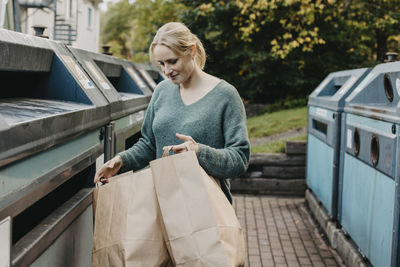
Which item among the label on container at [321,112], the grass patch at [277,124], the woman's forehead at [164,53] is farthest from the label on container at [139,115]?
the grass patch at [277,124]

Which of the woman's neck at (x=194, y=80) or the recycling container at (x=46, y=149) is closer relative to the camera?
the recycling container at (x=46, y=149)

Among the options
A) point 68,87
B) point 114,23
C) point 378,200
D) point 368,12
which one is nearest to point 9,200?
point 68,87

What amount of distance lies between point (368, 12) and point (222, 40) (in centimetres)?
362

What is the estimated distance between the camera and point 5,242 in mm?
1387

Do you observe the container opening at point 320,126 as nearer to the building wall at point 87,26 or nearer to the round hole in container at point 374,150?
the round hole in container at point 374,150

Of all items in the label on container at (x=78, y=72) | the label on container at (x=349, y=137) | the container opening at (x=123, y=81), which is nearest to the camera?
the label on container at (x=78, y=72)

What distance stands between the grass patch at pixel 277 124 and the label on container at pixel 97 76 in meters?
6.25

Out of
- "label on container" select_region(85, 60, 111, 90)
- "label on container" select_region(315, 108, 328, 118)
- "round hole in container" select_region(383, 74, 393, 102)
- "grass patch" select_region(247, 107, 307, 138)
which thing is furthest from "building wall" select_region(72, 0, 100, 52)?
"round hole in container" select_region(383, 74, 393, 102)

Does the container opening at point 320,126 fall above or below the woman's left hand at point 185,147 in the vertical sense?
below

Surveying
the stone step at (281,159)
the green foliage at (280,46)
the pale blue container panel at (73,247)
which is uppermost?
the green foliage at (280,46)

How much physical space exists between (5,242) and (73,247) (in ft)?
2.43

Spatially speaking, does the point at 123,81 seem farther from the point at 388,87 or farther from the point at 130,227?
the point at 130,227

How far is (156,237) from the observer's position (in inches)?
67.9

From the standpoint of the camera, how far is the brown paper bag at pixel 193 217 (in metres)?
1.63
